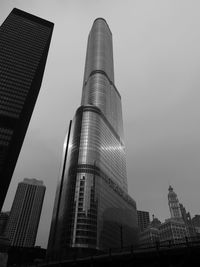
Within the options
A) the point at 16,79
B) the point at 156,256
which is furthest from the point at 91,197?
the point at 156,256

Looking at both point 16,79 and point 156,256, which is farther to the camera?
point 16,79

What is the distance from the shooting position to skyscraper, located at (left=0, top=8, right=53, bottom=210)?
117000 mm

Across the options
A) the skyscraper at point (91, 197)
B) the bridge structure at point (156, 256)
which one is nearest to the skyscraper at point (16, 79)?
the skyscraper at point (91, 197)

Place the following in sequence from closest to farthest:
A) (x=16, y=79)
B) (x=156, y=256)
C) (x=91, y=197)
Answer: (x=156, y=256) < (x=91, y=197) < (x=16, y=79)

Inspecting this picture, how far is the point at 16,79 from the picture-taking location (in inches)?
5261

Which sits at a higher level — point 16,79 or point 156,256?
point 16,79

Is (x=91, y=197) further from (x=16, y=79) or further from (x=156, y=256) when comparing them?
(x=156, y=256)

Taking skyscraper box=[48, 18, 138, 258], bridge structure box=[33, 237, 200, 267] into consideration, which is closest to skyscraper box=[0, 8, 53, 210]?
skyscraper box=[48, 18, 138, 258]

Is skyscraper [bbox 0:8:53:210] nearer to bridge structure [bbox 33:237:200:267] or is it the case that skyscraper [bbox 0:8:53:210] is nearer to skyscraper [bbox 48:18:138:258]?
skyscraper [bbox 48:18:138:258]

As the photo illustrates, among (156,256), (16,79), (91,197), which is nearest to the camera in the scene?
(156,256)

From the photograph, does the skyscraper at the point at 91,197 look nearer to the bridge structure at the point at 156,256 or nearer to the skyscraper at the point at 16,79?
the skyscraper at the point at 16,79

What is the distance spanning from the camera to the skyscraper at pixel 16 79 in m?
117

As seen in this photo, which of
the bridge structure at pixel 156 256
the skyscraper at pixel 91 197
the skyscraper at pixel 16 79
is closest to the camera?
the bridge structure at pixel 156 256

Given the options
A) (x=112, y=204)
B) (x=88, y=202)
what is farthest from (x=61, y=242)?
(x=112, y=204)
